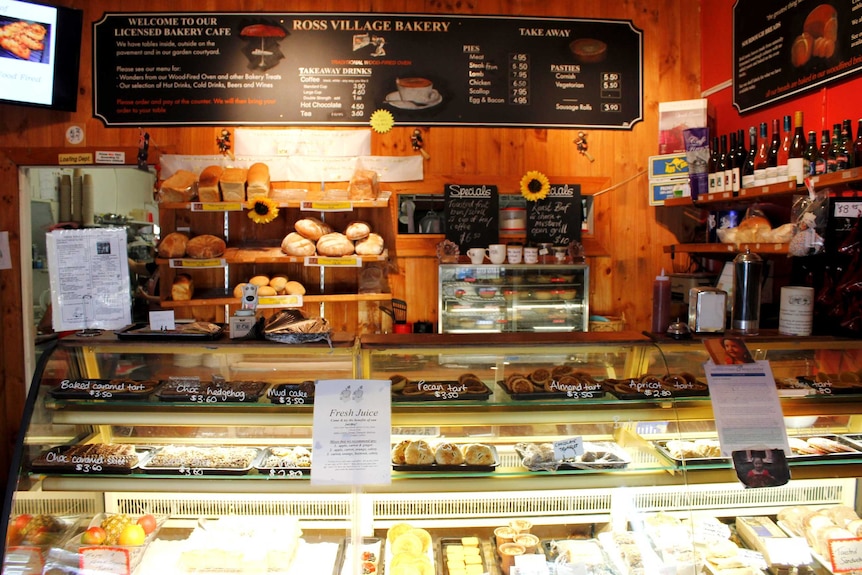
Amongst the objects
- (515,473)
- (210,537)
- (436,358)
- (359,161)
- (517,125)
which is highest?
(517,125)

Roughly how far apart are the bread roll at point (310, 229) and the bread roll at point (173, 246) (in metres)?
0.82

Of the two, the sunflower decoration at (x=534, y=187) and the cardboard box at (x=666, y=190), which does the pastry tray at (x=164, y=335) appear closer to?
the sunflower decoration at (x=534, y=187)

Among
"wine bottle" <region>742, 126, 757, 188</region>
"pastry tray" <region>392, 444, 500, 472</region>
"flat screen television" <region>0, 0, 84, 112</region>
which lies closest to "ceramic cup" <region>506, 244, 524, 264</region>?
"wine bottle" <region>742, 126, 757, 188</region>

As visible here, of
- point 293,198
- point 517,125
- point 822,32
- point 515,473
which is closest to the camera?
point 515,473

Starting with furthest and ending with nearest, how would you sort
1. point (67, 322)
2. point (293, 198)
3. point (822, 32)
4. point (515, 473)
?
point (293, 198), point (822, 32), point (67, 322), point (515, 473)

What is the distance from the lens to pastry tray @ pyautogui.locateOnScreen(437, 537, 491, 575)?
233 centimetres

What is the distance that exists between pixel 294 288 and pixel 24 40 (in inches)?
96.9

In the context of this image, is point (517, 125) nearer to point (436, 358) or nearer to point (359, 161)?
point (359, 161)

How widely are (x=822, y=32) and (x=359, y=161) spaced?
3.10 m

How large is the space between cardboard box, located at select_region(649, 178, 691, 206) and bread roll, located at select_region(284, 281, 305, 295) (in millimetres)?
2741

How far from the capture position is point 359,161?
4.92 metres

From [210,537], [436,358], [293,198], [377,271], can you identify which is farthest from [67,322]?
[377,271]

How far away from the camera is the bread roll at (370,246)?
15.1ft

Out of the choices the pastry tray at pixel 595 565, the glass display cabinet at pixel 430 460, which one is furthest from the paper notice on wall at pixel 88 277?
the pastry tray at pixel 595 565
